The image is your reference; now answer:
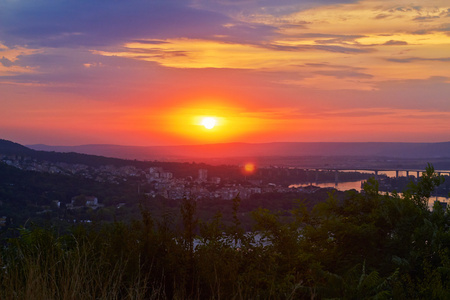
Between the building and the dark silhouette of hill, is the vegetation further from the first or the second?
the dark silhouette of hill

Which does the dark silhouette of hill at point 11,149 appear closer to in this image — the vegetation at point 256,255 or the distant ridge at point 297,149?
the vegetation at point 256,255

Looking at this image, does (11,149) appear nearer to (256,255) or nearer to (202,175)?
(202,175)

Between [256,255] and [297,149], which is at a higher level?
[297,149]

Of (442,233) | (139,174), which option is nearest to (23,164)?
(139,174)

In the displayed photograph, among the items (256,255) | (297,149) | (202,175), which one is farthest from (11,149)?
(297,149)

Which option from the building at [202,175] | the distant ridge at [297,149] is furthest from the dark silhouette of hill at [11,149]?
the distant ridge at [297,149]

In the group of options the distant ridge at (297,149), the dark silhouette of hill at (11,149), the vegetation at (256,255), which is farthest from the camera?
the distant ridge at (297,149)

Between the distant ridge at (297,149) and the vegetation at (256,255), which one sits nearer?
the vegetation at (256,255)

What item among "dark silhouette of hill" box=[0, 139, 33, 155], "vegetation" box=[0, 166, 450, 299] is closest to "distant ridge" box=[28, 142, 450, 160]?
"dark silhouette of hill" box=[0, 139, 33, 155]

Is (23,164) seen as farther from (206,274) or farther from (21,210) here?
(206,274)
